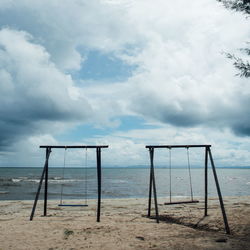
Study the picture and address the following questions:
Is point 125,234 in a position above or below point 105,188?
below

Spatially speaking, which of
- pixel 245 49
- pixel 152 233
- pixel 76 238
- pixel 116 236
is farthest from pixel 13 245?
pixel 245 49

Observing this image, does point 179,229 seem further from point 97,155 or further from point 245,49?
point 245,49

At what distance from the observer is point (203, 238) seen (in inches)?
287

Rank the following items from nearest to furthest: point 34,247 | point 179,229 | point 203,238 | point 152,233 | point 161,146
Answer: point 34,247
point 203,238
point 152,233
point 179,229
point 161,146

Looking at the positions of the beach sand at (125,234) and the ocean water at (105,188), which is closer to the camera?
the beach sand at (125,234)

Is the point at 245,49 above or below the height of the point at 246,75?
above

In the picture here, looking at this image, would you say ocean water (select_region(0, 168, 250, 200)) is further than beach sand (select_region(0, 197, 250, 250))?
Yes

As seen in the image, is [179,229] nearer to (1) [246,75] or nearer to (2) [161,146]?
(2) [161,146]

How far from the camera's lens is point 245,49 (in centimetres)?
828

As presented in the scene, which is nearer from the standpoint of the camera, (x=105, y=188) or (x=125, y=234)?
(x=125, y=234)

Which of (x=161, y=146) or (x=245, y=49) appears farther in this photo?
(x=161, y=146)

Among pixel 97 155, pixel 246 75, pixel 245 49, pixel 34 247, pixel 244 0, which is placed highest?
pixel 244 0

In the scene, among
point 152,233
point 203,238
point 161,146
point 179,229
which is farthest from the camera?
point 161,146

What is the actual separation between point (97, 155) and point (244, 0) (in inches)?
270
